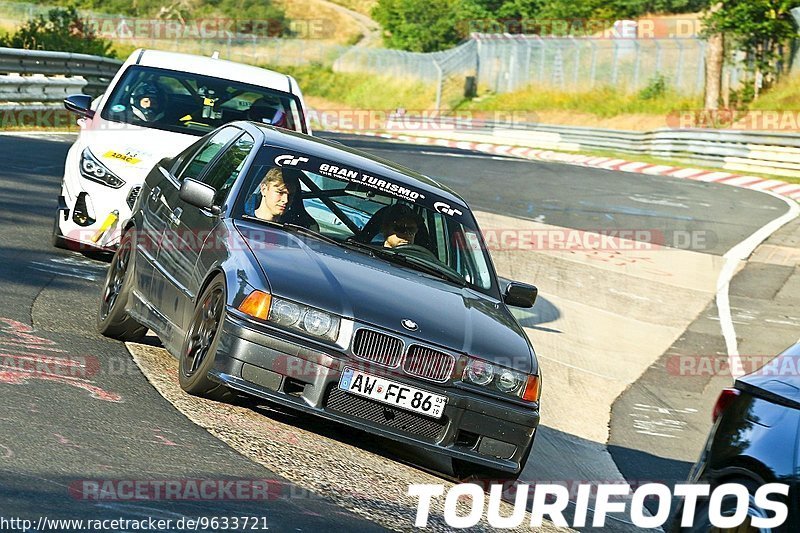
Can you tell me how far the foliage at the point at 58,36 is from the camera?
99.3 ft

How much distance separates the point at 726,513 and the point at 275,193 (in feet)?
11.9

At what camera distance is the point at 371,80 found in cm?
7331

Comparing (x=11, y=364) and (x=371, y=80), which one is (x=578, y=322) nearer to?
(x=11, y=364)

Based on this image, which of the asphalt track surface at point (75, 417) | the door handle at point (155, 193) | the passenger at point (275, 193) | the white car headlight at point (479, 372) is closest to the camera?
the asphalt track surface at point (75, 417)

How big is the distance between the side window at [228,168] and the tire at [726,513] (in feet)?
11.9

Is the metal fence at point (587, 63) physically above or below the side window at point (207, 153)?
below

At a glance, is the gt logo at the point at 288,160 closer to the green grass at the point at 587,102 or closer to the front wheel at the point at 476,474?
the front wheel at the point at 476,474

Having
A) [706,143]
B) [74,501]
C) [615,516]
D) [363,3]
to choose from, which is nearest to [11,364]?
[74,501]

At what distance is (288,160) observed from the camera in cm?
794

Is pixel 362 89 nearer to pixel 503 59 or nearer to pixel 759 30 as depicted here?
pixel 503 59

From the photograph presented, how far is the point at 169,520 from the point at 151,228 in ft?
11.9

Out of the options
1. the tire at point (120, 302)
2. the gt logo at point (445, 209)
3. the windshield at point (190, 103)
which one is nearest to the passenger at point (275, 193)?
the gt logo at point (445, 209)

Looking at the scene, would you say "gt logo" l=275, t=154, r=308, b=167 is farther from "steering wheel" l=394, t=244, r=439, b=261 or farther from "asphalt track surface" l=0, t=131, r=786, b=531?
"asphalt track surface" l=0, t=131, r=786, b=531

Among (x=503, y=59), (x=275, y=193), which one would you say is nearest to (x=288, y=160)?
(x=275, y=193)
